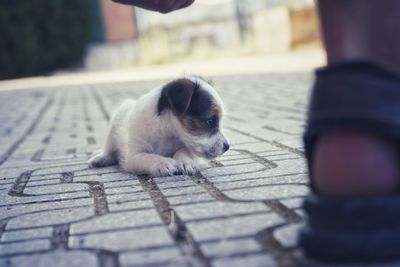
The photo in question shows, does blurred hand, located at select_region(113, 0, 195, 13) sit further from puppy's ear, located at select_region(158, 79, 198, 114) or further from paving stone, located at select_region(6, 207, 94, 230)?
puppy's ear, located at select_region(158, 79, 198, 114)

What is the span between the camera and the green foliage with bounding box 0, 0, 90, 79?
22.6 m

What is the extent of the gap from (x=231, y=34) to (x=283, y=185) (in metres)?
27.0

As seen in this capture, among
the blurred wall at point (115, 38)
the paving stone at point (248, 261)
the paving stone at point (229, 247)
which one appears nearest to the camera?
the paving stone at point (248, 261)

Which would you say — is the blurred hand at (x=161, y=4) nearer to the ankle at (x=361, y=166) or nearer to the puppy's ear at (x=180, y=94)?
the ankle at (x=361, y=166)

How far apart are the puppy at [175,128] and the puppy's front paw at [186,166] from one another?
0.04ft

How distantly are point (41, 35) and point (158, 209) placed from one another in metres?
22.7

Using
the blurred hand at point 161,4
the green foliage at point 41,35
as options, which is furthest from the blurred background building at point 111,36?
the blurred hand at point 161,4

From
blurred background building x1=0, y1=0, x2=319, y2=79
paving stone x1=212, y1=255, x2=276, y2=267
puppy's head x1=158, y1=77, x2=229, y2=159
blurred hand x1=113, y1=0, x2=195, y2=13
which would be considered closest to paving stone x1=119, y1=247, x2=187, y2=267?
paving stone x1=212, y1=255, x2=276, y2=267

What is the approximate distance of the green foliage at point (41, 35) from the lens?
22.6 meters

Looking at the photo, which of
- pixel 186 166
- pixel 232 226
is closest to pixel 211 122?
pixel 186 166

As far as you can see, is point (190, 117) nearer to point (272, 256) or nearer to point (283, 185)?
point (283, 185)

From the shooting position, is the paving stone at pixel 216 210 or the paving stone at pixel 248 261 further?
the paving stone at pixel 216 210

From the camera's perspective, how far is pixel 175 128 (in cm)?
360

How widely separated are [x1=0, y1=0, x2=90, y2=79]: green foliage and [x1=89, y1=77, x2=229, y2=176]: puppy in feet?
65.7
